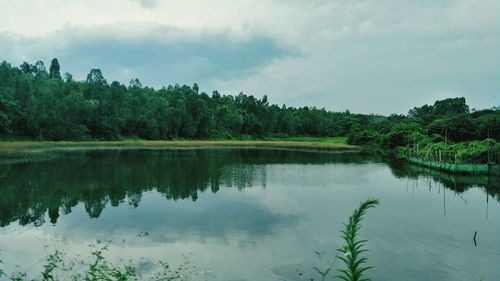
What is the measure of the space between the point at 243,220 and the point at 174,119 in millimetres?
79327

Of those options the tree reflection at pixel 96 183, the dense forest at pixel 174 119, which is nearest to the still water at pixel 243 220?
the tree reflection at pixel 96 183

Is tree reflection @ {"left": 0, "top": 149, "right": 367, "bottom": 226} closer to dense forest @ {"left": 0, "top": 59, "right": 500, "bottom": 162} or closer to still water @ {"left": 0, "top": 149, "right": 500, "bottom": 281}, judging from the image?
still water @ {"left": 0, "top": 149, "right": 500, "bottom": 281}

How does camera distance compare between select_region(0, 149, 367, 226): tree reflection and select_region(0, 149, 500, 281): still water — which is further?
select_region(0, 149, 367, 226): tree reflection

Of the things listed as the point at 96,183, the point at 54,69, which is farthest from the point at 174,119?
the point at 96,183

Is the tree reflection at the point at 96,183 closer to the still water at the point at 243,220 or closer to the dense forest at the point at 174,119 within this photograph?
the still water at the point at 243,220

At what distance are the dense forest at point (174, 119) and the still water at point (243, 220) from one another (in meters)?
18.0

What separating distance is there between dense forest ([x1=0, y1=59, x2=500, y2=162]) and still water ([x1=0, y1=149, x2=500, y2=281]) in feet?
59.2

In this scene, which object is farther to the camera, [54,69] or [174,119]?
[54,69]

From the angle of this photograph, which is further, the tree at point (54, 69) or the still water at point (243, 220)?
the tree at point (54, 69)

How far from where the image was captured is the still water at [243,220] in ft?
45.8

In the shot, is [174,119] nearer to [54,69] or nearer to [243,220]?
[54,69]

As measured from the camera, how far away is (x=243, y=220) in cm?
1988

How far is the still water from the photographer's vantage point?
45.8 feet

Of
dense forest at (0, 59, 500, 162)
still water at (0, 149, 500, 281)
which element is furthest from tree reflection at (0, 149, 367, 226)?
dense forest at (0, 59, 500, 162)
